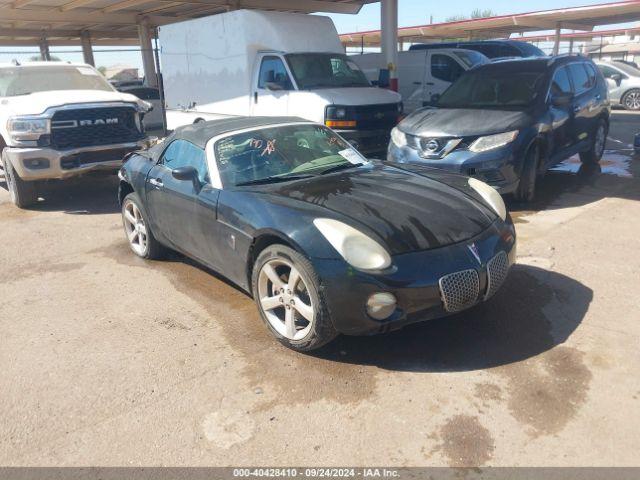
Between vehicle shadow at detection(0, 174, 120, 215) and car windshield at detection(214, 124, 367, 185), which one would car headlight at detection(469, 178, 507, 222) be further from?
vehicle shadow at detection(0, 174, 120, 215)

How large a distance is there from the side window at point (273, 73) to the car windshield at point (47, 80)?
8.55 feet

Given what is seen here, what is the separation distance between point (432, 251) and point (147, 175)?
3.02 m

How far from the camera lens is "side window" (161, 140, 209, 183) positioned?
14.5 ft

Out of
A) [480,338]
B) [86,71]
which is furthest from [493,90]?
[86,71]

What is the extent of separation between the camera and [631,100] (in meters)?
18.4

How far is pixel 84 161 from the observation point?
25.5ft

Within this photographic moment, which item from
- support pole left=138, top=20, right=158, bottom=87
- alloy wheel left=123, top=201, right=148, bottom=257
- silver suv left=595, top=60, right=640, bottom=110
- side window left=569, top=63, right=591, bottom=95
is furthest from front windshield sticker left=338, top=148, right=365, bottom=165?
support pole left=138, top=20, right=158, bottom=87

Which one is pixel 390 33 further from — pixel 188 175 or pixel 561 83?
pixel 188 175

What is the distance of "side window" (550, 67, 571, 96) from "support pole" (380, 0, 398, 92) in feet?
20.5

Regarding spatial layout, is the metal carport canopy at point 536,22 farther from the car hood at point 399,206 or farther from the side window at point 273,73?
the car hood at point 399,206

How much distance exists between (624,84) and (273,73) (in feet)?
47.8

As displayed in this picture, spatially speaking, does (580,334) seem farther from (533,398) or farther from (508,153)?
(508,153)

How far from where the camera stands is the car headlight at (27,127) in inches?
293

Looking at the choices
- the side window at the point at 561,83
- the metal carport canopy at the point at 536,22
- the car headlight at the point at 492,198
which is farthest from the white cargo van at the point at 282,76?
the metal carport canopy at the point at 536,22
